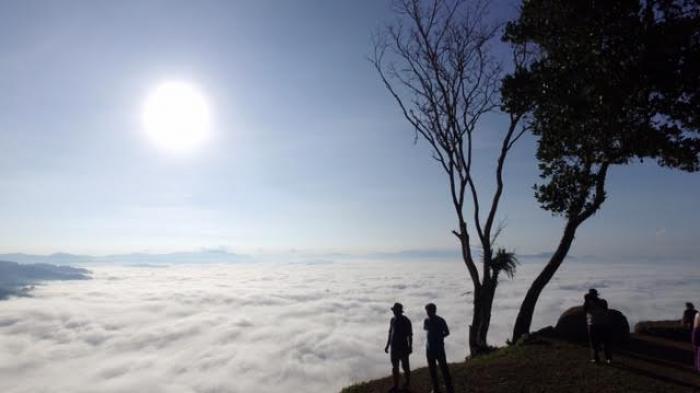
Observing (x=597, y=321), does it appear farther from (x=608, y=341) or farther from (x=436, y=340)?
(x=436, y=340)

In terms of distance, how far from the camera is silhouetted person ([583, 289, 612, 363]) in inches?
517

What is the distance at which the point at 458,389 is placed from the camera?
12.5 m

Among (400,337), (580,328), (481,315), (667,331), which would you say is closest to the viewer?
(400,337)

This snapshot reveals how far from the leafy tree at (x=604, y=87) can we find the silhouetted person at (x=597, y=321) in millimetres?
3559

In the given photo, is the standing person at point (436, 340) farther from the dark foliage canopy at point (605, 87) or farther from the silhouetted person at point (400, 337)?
the dark foliage canopy at point (605, 87)

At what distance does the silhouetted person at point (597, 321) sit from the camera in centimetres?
1313

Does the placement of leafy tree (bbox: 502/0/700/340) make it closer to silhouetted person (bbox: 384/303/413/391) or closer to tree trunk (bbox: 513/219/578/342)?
tree trunk (bbox: 513/219/578/342)

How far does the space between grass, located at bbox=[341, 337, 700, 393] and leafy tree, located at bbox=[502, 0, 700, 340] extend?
5.09 m

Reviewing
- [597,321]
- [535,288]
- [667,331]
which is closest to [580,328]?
[535,288]

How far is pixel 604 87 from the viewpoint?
12711mm

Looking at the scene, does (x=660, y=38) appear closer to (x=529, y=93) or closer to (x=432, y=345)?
(x=529, y=93)

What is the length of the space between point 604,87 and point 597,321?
7.07 m

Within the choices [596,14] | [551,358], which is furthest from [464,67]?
[551,358]

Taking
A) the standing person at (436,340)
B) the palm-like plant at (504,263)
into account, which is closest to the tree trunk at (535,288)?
the palm-like plant at (504,263)
